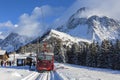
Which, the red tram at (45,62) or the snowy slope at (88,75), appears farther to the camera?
the red tram at (45,62)

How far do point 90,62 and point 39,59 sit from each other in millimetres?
45951

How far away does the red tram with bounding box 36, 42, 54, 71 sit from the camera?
5228cm

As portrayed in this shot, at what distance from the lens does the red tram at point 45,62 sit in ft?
172

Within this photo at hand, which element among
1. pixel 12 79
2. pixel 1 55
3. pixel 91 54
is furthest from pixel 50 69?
pixel 1 55

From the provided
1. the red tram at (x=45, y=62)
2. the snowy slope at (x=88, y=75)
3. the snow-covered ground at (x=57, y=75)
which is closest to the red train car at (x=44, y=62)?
the red tram at (x=45, y=62)

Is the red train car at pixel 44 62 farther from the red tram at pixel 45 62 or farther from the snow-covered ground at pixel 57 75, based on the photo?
the snow-covered ground at pixel 57 75

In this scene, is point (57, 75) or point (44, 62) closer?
point (57, 75)

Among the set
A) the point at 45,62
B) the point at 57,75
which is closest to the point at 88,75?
the point at 57,75

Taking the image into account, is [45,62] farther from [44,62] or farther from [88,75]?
[88,75]

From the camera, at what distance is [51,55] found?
176 ft

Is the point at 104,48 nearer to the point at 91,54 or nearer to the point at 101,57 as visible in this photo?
the point at 101,57

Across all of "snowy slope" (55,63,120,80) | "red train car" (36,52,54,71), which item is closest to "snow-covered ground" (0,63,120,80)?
"snowy slope" (55,63,120,80)

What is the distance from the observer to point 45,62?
173ft

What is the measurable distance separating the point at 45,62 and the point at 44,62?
0.17 meters
